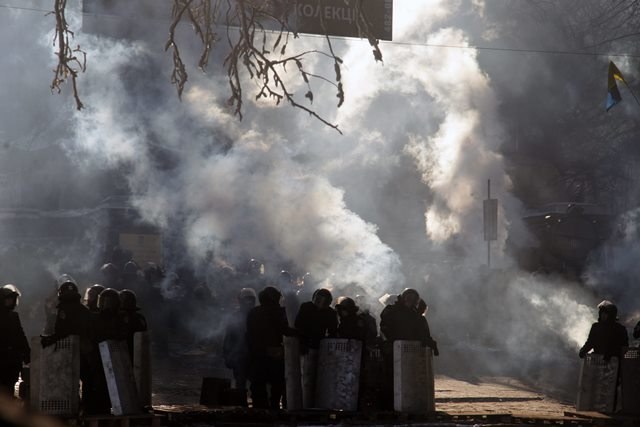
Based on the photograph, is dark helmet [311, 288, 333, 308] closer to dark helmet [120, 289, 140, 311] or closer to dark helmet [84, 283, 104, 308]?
dark helmet [120, 289, 140, 311]

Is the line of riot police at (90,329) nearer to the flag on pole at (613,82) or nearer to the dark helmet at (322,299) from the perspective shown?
the dark helmet at (322,299)

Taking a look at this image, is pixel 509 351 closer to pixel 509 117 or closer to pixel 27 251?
pixel 27 251

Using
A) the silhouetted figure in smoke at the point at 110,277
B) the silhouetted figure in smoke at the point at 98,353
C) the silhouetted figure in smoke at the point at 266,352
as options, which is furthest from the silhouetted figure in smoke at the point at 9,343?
the silhouetted figure in smoke at the point at 110,277

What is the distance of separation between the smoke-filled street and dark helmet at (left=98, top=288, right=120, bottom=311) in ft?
0.07

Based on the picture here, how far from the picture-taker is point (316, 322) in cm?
1036

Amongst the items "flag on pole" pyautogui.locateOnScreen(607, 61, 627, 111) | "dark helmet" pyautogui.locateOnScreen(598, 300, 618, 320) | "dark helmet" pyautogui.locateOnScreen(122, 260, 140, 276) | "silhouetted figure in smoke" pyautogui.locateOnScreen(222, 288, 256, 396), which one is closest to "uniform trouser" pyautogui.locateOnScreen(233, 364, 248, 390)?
"silhouetted figure in smoke" pyautogui.locateOnScreen(222, 288, 256, 396)

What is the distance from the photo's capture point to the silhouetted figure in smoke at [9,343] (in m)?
9.01

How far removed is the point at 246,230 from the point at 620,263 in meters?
12.0

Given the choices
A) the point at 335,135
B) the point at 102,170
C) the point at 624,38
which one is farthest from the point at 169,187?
the point at 624,38

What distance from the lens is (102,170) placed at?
31.4m

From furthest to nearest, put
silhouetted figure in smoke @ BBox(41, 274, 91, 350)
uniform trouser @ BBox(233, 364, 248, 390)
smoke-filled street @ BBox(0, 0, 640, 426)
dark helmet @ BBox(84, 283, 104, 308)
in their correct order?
uniform trouser @ BBox(233, 364, 248, 390) < dark helmet @ BBox(84, 283, 104, 308) < smoke-filled street @ BBox(0, 0, 640, 426) < silhouetted figure in smoke @ BBox(41, 274, 91, 350)

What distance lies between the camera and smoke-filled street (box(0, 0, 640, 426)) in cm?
984

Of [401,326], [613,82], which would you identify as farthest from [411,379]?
[613,82]

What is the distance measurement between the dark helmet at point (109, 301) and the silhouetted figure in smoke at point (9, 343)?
66 centimetres
